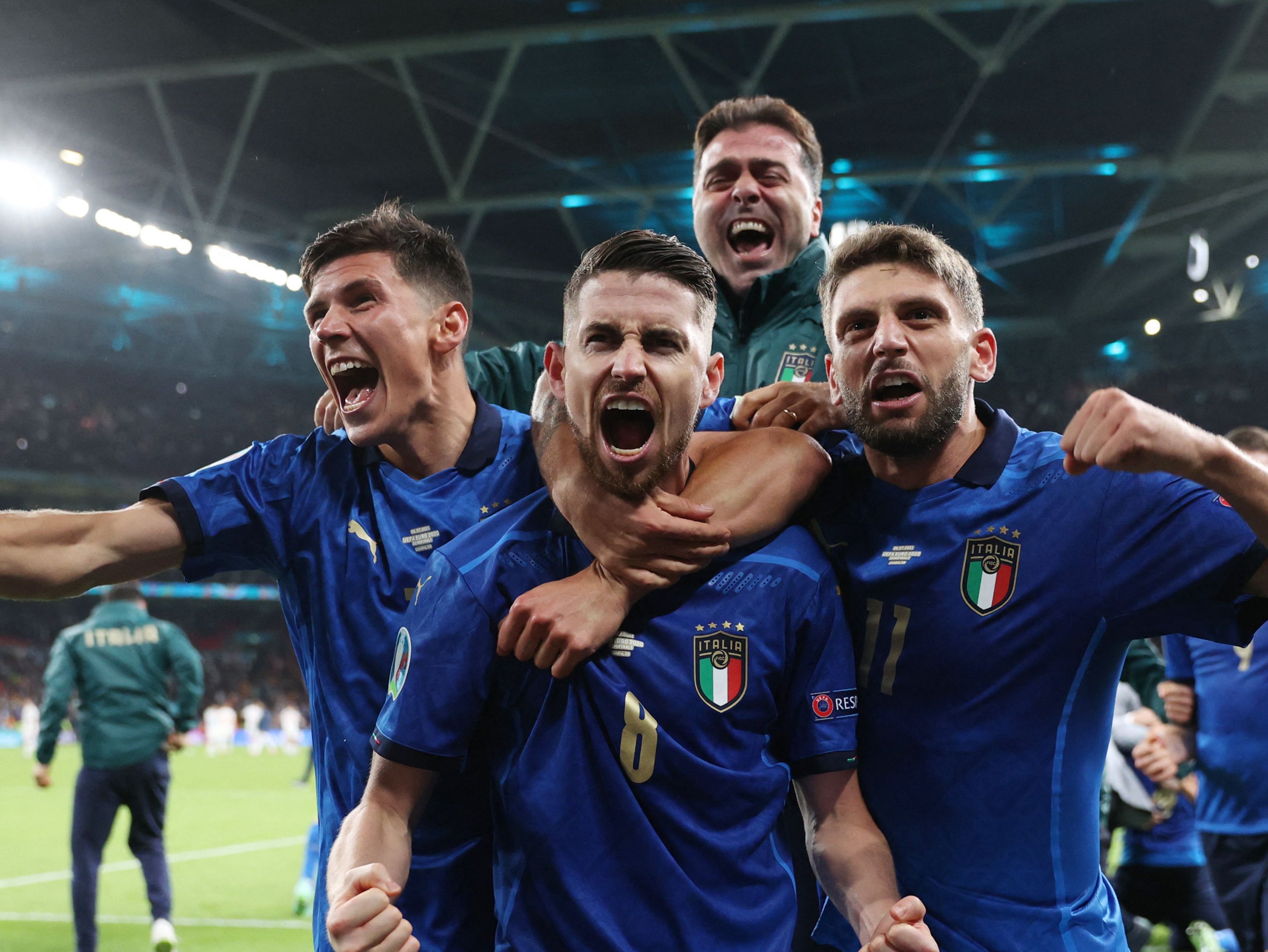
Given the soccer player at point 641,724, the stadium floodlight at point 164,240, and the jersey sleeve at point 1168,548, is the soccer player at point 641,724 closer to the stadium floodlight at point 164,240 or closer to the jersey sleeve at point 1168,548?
the jersey sleeve at point 1168,548

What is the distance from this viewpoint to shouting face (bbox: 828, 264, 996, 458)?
2344mm

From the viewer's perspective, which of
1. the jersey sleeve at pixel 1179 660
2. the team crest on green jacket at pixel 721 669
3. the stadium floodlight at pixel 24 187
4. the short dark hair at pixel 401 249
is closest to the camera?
the team crest on green jacket at pixel 721 669

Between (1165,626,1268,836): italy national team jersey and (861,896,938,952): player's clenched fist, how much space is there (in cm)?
371

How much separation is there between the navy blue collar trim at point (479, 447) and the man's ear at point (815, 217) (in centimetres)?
146

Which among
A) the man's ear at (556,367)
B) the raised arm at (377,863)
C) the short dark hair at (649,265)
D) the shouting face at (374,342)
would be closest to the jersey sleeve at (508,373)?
the shouting face at (374,342)

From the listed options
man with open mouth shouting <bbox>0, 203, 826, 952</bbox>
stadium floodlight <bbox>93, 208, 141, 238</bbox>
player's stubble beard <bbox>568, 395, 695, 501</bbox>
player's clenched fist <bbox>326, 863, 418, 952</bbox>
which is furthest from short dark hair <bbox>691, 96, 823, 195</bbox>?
stadium floodlight <bbox>93, 208, 141, 238</bbox>

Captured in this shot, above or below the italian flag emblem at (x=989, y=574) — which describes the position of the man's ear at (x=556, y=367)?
above

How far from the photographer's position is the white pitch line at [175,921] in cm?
749

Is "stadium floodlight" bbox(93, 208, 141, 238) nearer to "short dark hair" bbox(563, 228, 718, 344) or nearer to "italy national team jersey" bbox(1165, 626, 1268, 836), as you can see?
"italy national team jersey" bbox(1165, 626, 1268, 836)

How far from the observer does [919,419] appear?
7.72 feet

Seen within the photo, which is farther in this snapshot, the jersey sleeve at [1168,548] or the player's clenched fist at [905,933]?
the jersey sleeve at [1168,548]

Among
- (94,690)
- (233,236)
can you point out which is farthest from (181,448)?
(94,690)

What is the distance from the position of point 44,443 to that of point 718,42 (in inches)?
880

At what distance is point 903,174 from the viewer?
52.8 feet
